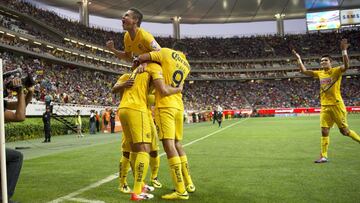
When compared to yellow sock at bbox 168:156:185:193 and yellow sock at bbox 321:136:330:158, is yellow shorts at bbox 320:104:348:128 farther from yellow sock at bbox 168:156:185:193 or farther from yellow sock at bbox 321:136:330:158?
yellow sock at bbox 168:156:185:193

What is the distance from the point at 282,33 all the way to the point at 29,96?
81746mm

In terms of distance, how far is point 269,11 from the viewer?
74.9 metres

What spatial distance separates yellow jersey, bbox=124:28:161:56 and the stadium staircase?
72.7 feet

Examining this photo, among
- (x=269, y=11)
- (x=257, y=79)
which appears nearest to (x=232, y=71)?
(x=257, y=79)

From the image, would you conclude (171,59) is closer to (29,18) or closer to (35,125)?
(35,125)

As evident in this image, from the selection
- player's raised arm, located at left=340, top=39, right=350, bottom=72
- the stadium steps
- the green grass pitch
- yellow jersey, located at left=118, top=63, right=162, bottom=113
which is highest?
the stadium steps

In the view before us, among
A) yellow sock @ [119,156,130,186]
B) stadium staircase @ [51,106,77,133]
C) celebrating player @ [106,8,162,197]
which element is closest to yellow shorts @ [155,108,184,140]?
celebrating player @ [106,8,162,197]

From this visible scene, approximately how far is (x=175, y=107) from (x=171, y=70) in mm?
543

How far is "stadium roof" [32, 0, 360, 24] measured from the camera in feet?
209

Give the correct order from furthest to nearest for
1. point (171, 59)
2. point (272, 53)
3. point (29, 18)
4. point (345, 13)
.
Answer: point (272, 53), point (345, 13), point (29, 18), point (171, 59)

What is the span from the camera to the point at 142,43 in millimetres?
4961

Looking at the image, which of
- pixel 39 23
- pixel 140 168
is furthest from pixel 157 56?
pixel 39 23

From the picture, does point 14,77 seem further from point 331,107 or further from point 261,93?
point 261,93

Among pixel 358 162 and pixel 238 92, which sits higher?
pixel 238 92
